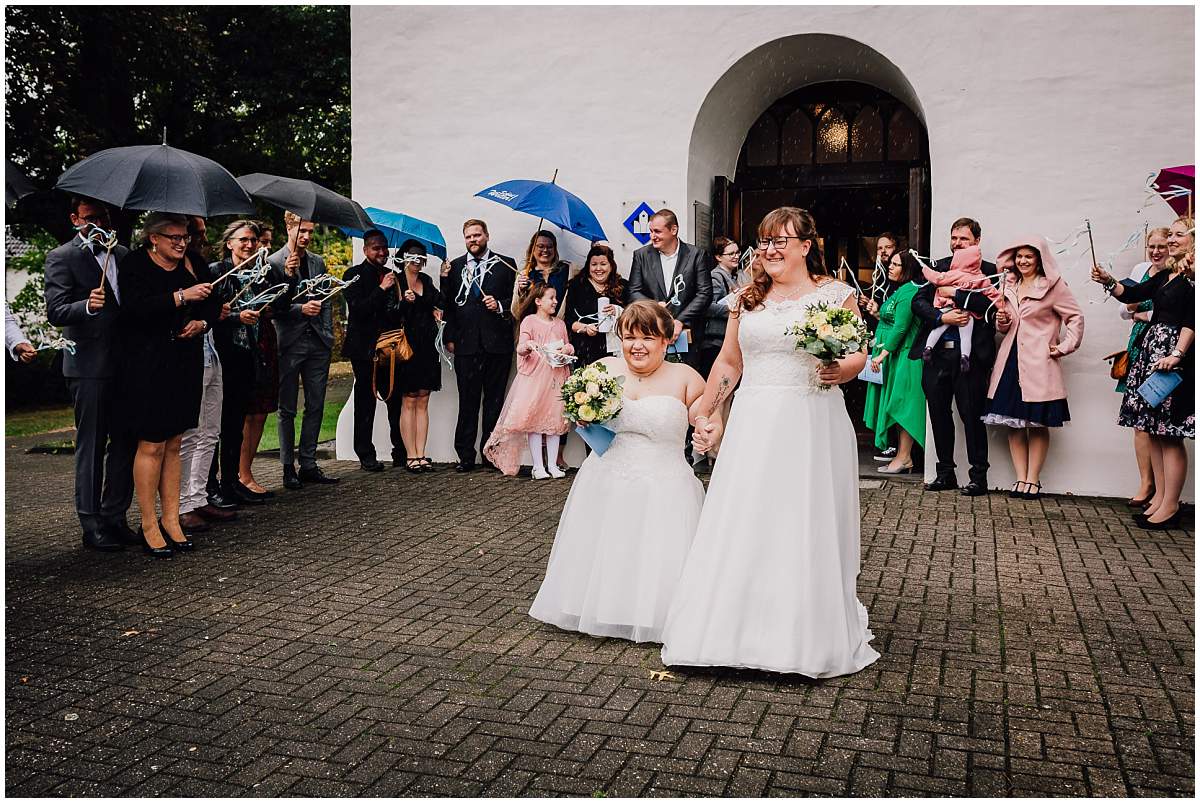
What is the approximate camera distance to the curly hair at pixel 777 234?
17.8 ft

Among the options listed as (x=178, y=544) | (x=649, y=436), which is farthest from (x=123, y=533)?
(x=649, y=436)

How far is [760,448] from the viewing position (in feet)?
17.5

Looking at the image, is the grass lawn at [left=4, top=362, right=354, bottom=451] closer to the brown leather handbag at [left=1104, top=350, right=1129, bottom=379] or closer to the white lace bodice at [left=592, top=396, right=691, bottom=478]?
the white lace bodice at [left=592, top=396, right=691, bottom=478]

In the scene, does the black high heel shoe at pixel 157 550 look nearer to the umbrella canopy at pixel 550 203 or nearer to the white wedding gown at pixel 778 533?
the white wedding gown at pixel 778 533

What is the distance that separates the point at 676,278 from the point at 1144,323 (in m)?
4.15

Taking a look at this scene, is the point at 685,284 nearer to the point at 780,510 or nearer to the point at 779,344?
the point at 779,344

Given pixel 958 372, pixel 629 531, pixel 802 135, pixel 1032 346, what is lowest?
pixel 629 531

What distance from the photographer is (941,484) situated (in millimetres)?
10359

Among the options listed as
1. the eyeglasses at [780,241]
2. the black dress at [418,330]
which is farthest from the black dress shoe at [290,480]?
the eyeglasses at [780,241]

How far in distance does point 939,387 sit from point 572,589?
18.3 feet

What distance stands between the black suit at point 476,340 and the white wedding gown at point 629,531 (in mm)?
5710

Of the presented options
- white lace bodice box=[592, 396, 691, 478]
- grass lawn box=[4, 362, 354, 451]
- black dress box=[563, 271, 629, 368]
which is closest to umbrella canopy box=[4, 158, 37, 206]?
white lace bodice box=[592, 396, 691, 478]

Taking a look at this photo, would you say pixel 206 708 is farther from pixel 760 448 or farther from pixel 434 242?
pixel 434 242

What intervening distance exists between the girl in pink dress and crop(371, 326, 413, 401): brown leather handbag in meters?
1.22
